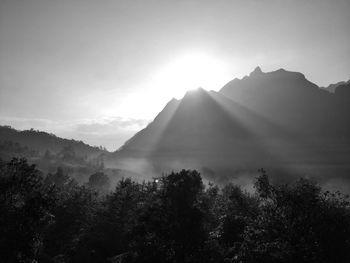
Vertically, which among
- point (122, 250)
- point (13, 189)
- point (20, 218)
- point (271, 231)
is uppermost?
point (13, 189)

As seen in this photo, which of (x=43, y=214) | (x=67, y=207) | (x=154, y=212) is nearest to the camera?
(x=43, y=214)

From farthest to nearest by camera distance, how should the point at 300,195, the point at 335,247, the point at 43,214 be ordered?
the point at 300,195 → the point at 43,214 → the point at 335,247

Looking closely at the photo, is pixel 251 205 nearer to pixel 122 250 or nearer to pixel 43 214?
pixel 122 250

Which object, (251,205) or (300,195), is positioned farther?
(251,205)

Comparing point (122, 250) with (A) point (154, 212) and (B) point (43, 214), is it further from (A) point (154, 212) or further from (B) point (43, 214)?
(B) point (43, 214)

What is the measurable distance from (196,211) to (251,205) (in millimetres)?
42290

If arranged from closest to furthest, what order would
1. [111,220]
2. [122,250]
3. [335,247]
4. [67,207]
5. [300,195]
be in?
[335,247] → [300,195] → [122,250] → [111,220] → [67,207]

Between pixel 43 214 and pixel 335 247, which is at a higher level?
pixel 43 214

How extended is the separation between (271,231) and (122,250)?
3062 cm

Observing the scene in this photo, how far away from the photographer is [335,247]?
3072 cm

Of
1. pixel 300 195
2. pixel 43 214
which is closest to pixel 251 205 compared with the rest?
pixel 300 195

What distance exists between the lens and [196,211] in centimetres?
3741

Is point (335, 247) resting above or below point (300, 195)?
below

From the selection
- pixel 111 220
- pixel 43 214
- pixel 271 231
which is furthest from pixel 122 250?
pixel 271 231
